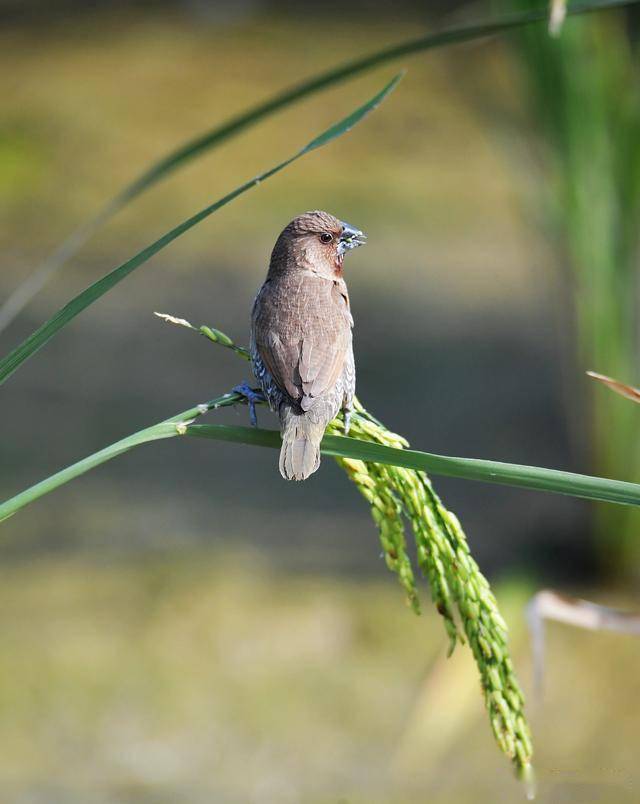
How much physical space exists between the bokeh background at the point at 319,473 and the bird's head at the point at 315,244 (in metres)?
1.36

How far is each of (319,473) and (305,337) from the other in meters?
4.16

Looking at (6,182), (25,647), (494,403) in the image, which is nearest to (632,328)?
(494,403)

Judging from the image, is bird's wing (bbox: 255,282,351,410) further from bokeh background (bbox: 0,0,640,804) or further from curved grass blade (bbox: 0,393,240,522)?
bokeh background (bbox: 0,0,640,804)

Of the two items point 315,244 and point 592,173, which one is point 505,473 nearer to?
point 315,244

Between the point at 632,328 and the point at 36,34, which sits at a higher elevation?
the point at 36,34

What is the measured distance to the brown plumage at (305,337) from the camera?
191cm

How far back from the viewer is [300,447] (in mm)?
1884

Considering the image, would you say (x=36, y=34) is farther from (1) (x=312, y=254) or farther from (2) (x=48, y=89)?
(1) (x=312, y=254)

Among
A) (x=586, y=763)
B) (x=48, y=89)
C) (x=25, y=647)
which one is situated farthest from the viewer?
(x=48, y=89)

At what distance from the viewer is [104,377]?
7.14 m

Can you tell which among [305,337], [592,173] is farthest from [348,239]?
[592,173]

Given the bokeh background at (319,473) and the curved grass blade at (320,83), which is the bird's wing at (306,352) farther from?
A: the bokeh background at (319,473)

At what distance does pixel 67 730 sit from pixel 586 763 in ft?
6.53

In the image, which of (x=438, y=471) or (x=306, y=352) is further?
(x=306, y=352)
